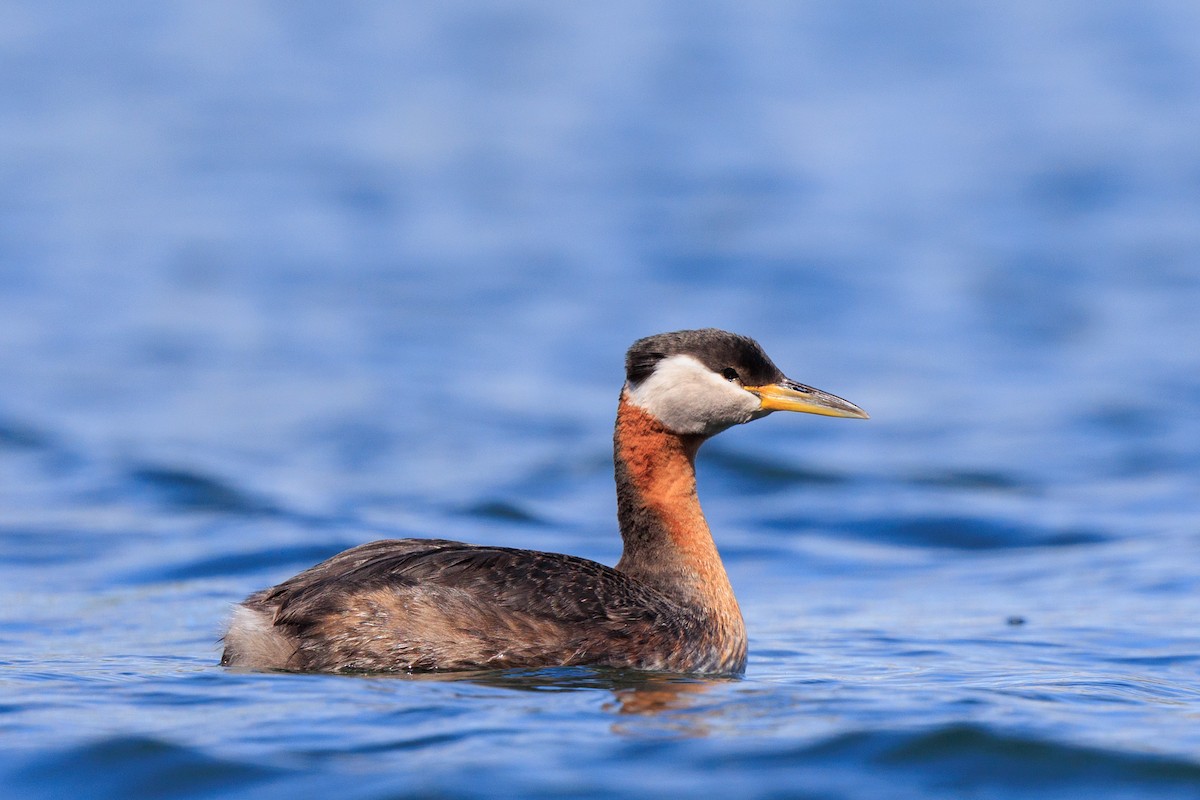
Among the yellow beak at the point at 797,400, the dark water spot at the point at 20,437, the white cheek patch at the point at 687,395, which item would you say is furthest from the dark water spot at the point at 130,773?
the dark water spot at the point at 20,437

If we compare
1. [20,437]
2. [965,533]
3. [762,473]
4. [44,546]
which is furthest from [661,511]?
[20,437]

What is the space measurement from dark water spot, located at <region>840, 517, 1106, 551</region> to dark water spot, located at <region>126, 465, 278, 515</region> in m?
4.92

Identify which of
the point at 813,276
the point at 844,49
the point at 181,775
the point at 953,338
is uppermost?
the point at 844,49

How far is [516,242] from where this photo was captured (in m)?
29.8

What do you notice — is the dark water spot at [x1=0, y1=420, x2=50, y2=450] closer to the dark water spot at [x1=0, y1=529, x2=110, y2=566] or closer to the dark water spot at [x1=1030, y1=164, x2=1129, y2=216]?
the dark water spot at [x1=0, y1=529, x2=110, y2=566]

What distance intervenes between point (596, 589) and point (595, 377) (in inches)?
479

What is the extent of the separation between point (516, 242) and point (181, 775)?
897 inches

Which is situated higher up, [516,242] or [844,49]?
[844,49]

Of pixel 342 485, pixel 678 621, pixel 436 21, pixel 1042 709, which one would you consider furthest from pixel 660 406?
pixel 436 21

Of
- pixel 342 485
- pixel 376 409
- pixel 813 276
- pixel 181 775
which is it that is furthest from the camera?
pixel 813 276

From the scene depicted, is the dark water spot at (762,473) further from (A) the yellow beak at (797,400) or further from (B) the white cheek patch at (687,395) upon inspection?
(B) the white cheek patch at (687,395)

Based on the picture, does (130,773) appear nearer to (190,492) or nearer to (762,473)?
(190,492)

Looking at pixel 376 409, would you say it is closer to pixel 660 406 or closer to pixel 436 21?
pixel 660 406

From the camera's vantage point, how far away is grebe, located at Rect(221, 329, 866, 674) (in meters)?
8.65
